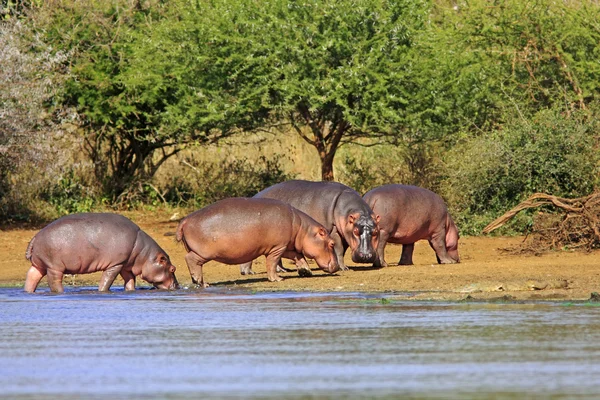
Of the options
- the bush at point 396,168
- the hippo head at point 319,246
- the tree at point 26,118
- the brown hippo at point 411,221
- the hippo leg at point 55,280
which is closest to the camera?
the hippo leg at point 55,280

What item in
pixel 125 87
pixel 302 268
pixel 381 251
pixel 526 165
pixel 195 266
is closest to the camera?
pixel 195 266

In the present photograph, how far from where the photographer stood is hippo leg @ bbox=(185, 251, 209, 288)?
1392 cm

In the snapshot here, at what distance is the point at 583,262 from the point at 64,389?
898 cm

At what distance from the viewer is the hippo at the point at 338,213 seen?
15.0 meters

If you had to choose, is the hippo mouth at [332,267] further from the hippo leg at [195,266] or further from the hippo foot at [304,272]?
the hippo leg at [195,266]

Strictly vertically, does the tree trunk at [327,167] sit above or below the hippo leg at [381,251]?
above

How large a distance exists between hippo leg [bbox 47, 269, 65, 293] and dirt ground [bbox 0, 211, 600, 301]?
170 centimetres

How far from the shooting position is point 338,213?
50.4ft

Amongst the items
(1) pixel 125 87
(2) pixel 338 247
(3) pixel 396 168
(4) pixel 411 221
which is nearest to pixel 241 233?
(2) pixel 338 247

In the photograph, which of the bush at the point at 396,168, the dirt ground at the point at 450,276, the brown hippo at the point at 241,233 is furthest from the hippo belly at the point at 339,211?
the bush at the point at 396,168

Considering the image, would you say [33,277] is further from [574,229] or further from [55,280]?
[574,229]

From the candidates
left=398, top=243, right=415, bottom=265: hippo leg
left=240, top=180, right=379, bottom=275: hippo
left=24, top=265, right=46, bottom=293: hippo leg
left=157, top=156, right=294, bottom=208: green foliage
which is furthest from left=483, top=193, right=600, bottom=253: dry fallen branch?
left=157, top=156, right=294, bottom=208: green foliage

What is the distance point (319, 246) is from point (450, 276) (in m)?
1.69

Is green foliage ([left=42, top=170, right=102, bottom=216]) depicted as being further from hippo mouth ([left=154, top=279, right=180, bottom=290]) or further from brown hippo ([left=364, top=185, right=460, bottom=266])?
hippo mouth ([left=154, top=279, right=180, bottom=290])
